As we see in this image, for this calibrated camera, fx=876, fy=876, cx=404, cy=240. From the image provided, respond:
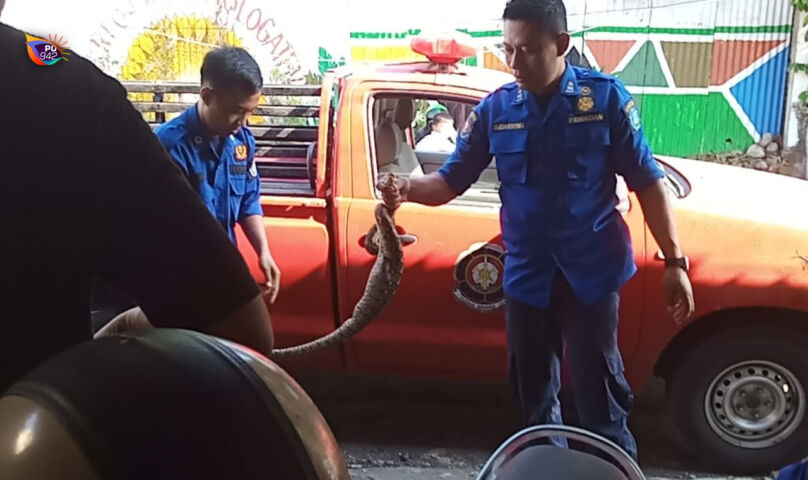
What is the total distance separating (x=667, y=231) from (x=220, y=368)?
2.20 m

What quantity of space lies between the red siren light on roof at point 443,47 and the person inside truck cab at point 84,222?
107 inches

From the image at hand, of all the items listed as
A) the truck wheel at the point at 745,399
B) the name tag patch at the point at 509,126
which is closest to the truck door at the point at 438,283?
the truck wheel at the point at 745,399

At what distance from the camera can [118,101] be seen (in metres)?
0.98

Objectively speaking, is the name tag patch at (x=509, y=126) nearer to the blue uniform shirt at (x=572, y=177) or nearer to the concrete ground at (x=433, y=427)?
the blue uniform shirt at (x=572, y=177)

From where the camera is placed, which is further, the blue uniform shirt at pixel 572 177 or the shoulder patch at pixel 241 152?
the shoulder patch at pixel 241 152

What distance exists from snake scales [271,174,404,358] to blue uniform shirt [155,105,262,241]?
1.55ft

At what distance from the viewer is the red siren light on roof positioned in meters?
3.58

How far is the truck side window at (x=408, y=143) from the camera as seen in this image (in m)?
3.60

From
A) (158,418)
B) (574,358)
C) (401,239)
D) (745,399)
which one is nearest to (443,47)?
(401,239)

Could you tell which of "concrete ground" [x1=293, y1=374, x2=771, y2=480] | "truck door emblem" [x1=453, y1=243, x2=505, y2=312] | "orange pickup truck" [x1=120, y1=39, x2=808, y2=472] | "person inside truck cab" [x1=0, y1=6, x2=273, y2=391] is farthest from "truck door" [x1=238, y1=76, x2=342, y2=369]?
"person inside truck cab" [x1=0, y1=6, x2=273, y2=391]

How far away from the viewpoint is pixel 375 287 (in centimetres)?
328

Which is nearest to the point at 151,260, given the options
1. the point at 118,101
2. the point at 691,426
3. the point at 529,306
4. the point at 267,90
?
the point at 118,101

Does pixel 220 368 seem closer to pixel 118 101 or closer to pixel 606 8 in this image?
pixel 118 101

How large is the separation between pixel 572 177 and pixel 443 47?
3.90 feet
